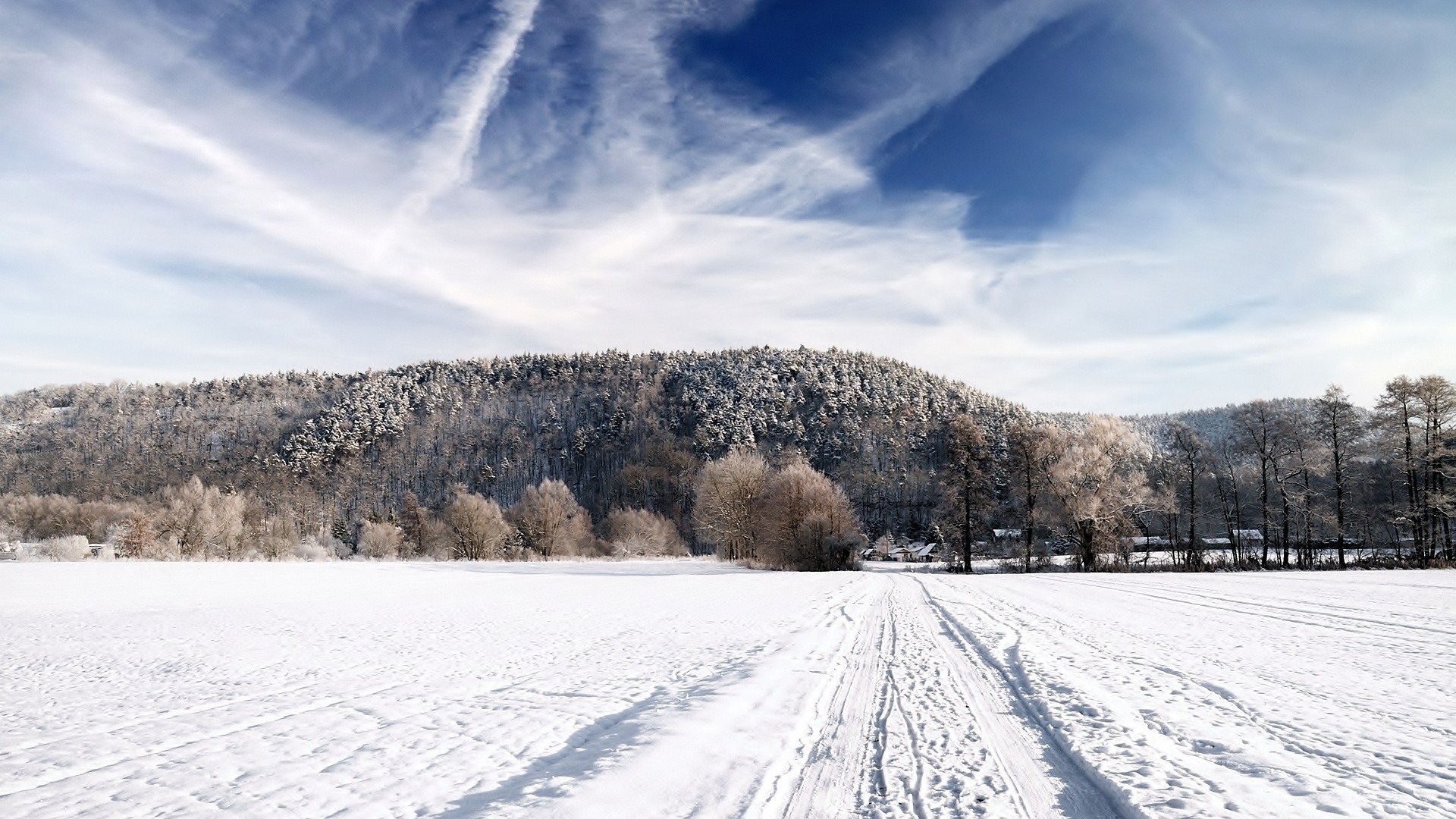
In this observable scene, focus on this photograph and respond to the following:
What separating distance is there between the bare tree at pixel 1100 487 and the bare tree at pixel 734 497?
24203 mm

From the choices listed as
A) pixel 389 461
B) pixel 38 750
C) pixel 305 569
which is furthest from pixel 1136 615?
pixel 389 461

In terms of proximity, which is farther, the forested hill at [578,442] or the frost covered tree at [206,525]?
the forested hill at [578,442]

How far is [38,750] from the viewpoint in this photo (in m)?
6.64

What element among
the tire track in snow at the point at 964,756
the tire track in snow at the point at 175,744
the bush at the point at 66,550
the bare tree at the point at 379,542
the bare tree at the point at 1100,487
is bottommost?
the bare tree at the point at 379,542

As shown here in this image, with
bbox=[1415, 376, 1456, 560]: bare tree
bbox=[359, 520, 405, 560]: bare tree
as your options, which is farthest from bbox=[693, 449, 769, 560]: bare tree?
bbox=[359, 520, 405, 560]: bare tree

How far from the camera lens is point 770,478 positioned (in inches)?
2173

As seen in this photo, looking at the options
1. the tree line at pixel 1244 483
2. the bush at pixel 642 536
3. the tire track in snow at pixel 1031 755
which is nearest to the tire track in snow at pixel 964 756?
the tire track in snow at pixel 1031 755

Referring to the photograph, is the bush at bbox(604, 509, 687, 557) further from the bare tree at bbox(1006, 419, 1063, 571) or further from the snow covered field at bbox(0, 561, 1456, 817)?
the snow covered field at bbox(0, 561, 1456, 817)

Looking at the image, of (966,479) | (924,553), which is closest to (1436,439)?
(966,479)

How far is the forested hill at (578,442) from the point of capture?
14125cm

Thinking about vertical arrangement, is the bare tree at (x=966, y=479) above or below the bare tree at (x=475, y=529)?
above

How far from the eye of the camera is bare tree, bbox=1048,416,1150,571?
4091 cm

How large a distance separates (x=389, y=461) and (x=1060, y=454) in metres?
173

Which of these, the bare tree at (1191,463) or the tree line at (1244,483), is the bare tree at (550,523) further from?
the bare tree at (1191,463)
